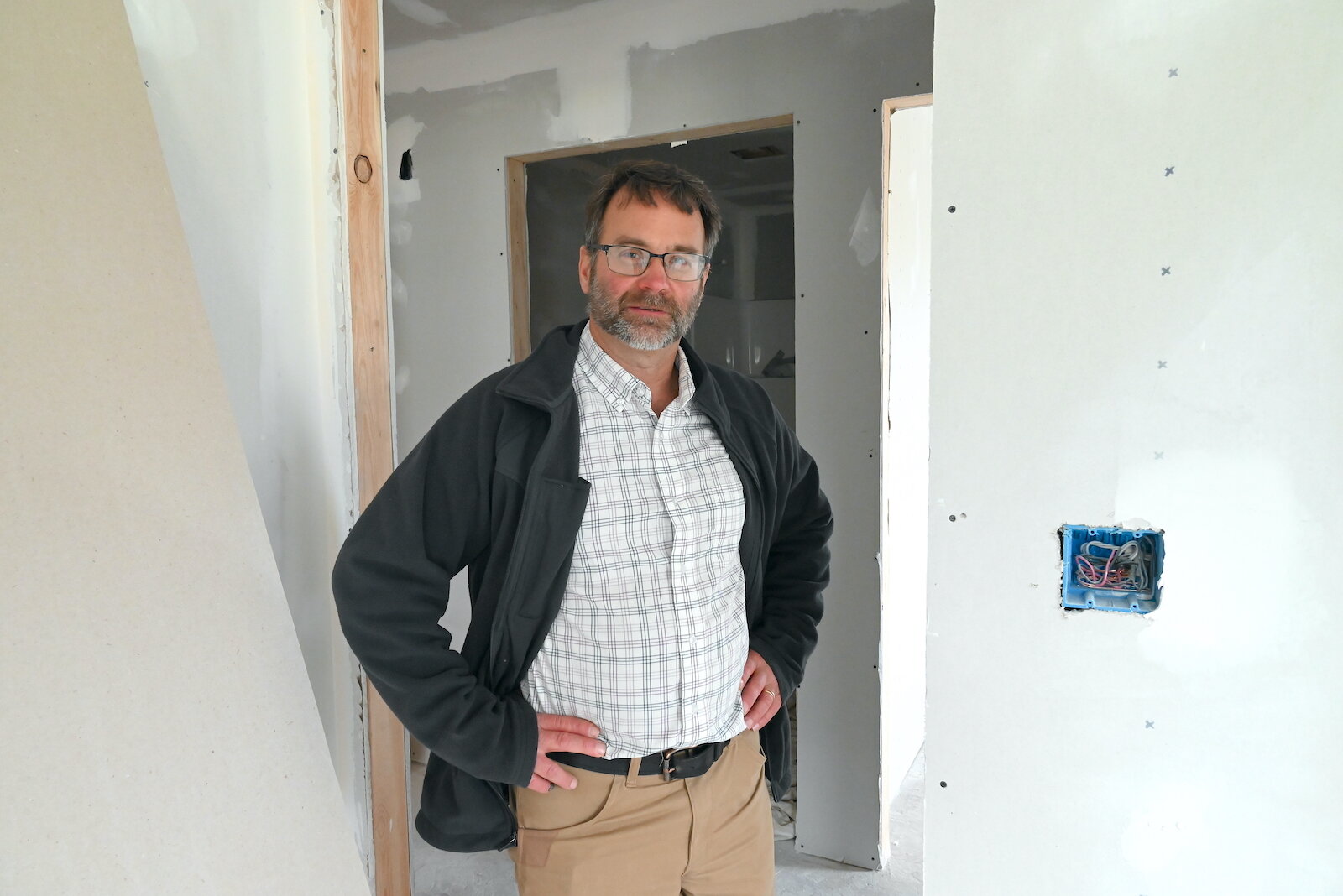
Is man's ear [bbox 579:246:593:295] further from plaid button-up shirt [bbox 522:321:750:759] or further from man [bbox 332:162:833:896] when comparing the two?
plaid button-up shirt [bbox 522:321:750:759]

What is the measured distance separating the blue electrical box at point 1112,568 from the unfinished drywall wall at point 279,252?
1.37 m

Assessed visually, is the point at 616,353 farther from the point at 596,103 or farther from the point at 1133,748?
the point at 596,103

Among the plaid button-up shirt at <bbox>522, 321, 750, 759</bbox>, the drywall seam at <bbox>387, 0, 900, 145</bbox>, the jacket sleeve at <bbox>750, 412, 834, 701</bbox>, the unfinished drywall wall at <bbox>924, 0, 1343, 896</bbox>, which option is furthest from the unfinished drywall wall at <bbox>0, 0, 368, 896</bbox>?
the drywall seam at <bbox>387, 0, 900, 145</bbox>

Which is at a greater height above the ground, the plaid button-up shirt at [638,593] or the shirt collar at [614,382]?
the shirt collar at [614,382]

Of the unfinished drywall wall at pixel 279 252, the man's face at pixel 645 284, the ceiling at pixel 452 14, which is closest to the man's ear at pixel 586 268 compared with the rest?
the man's face at pixel 645 284

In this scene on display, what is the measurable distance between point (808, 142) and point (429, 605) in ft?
6.13

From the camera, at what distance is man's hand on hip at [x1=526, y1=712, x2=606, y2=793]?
1.35 meters

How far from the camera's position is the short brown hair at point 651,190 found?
4.91 feet

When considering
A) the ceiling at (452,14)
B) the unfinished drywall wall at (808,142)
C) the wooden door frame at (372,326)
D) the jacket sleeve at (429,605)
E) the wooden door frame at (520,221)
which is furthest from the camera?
the wooden door frame at (520,221)

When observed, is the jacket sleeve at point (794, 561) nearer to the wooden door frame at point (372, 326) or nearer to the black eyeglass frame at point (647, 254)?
the black eyeglass frame at point (647, 254)

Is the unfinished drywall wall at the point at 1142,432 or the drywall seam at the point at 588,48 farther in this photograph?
the drywall seam at the point at 588,48

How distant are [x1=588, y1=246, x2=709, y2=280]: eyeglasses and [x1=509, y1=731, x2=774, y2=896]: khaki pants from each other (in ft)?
2.76

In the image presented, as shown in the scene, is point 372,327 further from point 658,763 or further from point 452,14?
point 452,14

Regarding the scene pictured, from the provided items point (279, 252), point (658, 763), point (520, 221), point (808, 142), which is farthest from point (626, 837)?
point (520, 221)
